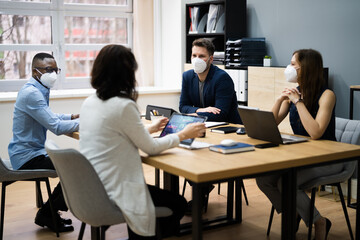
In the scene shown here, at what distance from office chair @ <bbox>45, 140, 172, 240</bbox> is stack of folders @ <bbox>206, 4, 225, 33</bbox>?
340cm

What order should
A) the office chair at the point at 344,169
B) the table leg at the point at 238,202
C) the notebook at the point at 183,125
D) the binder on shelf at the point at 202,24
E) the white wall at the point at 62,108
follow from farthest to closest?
1. the binder on shelf at the point at 202,24
2. the white wall at the point at 62,108
3. the table leg at the point at 238,202
4. the office chair at the point at 344,169
5. the notebook at the point at 183,125

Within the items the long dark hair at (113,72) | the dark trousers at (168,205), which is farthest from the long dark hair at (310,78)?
the long dark hair at (113,72)

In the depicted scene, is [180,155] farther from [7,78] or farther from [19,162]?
[7,78]

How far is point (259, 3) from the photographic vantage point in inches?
206

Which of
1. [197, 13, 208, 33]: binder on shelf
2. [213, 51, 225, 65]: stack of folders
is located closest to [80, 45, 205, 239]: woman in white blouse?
[213, 51, 225, 65]: stack of folders

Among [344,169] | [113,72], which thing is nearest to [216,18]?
[344,169]

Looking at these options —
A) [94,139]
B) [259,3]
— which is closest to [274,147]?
[94,139]

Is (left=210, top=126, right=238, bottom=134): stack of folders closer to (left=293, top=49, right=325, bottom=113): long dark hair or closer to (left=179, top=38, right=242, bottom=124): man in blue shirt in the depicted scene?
(left=179, top=38, right=242, bottom=124): man in blue shirt

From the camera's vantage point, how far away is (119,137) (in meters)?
2.29

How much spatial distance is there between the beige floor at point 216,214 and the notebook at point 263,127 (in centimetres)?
81

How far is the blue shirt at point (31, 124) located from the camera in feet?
10.8

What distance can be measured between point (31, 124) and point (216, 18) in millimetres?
2775

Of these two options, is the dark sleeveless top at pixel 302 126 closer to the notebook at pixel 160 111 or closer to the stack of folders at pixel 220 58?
the notebook at pixel 160 111

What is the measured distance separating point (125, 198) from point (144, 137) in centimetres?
30
